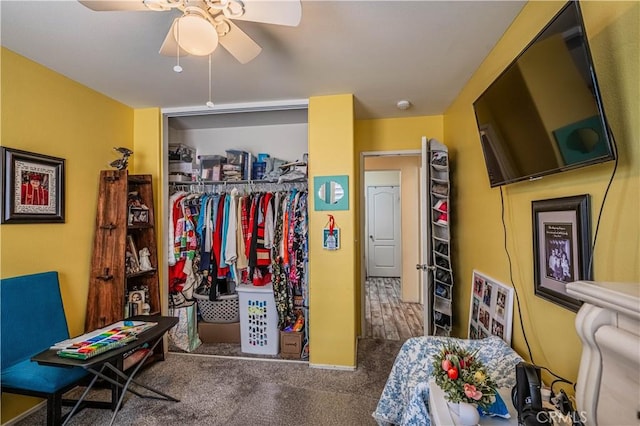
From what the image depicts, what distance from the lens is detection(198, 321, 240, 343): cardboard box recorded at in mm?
3172

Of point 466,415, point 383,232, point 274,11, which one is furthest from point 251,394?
point 383,232

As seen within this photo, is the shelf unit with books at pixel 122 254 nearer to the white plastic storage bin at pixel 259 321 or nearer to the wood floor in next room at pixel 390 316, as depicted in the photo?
the white plastic storage bin at pixel 259 321

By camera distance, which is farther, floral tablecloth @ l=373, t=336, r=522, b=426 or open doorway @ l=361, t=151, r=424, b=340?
open doorway @ l=361, t=151, r=424, b=340

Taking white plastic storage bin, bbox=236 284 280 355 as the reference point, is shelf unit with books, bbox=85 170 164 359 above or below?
above

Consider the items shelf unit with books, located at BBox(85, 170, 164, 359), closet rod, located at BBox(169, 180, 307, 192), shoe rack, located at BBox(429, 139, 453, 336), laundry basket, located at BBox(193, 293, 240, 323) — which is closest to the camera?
shelf unit with books, located at BBox(85, 170, 164, 359)

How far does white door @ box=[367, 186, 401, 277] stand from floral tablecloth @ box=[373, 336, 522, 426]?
4.64 m

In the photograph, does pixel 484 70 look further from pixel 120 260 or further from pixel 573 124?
pixel 120 260

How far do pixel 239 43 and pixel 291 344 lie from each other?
2.54 meters

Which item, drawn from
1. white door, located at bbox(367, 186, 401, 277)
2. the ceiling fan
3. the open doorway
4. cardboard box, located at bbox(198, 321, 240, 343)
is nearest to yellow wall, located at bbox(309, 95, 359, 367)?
the open doorway

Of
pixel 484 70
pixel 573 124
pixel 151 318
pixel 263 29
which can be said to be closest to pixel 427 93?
pixel 484 70

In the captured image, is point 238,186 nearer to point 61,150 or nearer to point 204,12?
point 61,150

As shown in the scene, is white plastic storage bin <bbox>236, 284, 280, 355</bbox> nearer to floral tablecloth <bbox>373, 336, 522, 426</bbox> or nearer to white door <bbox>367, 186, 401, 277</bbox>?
floral tablecloth <bbox>373, 336, 522, 426</bbox>

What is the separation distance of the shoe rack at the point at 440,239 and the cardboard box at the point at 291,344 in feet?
4.23

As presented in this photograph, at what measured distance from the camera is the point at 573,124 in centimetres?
106
